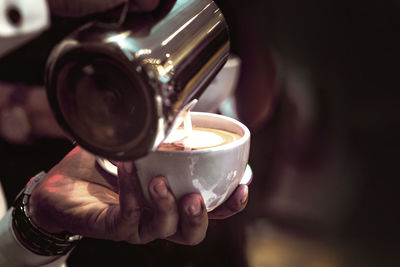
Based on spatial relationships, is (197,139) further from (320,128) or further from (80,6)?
(320,128)

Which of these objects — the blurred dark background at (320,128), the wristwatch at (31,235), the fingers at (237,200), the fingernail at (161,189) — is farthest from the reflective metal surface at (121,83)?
the blurred dark background at (320,128)

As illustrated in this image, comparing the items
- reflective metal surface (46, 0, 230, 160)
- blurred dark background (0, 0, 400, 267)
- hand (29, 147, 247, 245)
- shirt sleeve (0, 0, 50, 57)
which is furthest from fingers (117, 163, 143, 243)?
blurred dark background (0, 0, 400, 267)

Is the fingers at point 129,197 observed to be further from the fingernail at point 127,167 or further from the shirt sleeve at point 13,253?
the shirt sleeve at point 13,253

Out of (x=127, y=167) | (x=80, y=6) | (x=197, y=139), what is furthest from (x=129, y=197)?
(x=80, y=6)

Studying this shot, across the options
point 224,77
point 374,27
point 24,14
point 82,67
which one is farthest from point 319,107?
point 82,67

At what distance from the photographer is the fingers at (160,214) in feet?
1.80

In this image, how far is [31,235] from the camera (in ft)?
2.54

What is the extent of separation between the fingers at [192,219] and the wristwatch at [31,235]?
0.29m

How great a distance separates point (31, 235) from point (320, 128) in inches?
64.2

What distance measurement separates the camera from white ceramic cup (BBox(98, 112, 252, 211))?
536 mm

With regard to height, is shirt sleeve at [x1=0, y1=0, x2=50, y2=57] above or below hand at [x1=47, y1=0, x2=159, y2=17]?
below

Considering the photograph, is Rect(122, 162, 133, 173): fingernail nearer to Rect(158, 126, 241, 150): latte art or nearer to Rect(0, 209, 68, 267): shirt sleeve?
Rect(158, 126, 241, 150): latte art

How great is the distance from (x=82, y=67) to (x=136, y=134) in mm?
85

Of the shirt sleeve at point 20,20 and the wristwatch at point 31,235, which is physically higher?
the shirt sleeve at point 20,20
